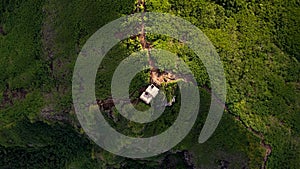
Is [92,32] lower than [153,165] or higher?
higher

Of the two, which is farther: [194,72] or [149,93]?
[194,72]

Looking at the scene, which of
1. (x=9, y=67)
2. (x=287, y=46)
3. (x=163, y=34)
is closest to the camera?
(x=163, y=34)

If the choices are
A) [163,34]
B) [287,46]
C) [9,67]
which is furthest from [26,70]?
[287,46]

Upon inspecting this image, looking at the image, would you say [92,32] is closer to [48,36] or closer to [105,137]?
[48,36]

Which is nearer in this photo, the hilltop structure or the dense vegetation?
Answer: the hilltop structure

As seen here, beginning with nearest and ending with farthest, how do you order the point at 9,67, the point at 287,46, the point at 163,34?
the point at 163,34 → the point at 287,46 → the point at 9,67

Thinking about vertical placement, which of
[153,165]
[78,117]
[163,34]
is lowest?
[153,165]

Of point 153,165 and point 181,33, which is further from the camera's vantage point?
point 153,165

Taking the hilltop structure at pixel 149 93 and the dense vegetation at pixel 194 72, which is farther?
the dense vegetation at pixel 194 72
